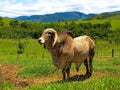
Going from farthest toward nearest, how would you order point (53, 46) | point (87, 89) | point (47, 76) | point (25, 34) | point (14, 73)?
point (25, 34) → point (14, 73) → point (47, 76) → point (53, 46) → point (87, 89)

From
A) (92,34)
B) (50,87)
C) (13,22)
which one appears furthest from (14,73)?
(13,22)

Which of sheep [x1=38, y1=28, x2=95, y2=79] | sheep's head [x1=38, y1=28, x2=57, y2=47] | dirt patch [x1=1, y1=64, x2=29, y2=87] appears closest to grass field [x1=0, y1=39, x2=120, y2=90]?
dirt patch [x1=1, y1=64, x2=29, y2=87]

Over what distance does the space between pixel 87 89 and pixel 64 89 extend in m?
0.76

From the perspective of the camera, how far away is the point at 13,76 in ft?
61.8

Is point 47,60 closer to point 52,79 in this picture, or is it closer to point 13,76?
point 13,76

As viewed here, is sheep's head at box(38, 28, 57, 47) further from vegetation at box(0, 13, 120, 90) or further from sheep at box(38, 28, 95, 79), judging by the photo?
vegetation at box(0, 13, 120, 90)

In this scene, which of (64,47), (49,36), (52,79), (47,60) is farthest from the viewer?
(47,60)

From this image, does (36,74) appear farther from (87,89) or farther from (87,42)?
(87,89)

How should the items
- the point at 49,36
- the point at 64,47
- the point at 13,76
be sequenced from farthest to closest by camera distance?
the point at 13,76, the point at 64,47, the point at 49,36

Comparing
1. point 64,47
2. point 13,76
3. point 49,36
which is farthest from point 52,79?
point 49,36

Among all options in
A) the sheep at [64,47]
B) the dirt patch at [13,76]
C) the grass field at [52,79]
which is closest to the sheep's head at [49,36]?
the sheep at [64,47]

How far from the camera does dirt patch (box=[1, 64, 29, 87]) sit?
1655 centimetres

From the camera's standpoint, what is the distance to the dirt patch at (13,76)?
16547 mm

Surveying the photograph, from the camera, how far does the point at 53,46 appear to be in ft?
50.1
